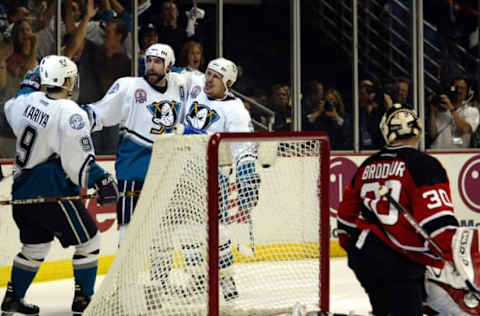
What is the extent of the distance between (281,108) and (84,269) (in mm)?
3505

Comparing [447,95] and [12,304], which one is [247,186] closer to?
[12,304]

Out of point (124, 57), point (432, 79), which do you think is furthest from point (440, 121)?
point (124, 57)

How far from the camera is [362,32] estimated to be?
336 inches

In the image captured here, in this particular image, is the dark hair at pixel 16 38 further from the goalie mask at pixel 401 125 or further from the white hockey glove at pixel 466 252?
the white hockey glove at pixel 466 252

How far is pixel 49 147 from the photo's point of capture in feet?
15.1

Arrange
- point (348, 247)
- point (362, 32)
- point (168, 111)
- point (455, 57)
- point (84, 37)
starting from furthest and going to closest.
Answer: point (455, 57)
point (362, 32)
point (84, 37)
point (168, 111)
point (348, 247)

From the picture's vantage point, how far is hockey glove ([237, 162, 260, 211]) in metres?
3.78

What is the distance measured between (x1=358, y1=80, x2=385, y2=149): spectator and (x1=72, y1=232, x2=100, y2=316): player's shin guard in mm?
3897

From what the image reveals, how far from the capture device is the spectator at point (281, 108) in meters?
7.95

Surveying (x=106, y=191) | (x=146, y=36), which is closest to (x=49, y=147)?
(x=106, y=191)

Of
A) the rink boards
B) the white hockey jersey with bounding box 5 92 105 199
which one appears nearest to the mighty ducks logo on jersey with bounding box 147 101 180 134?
the white hockey jersey with bounding box 5 92 105 199

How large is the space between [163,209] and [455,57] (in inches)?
242

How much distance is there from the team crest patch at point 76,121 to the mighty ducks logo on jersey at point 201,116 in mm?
791

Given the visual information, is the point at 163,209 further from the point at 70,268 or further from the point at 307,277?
the point at 70,268
